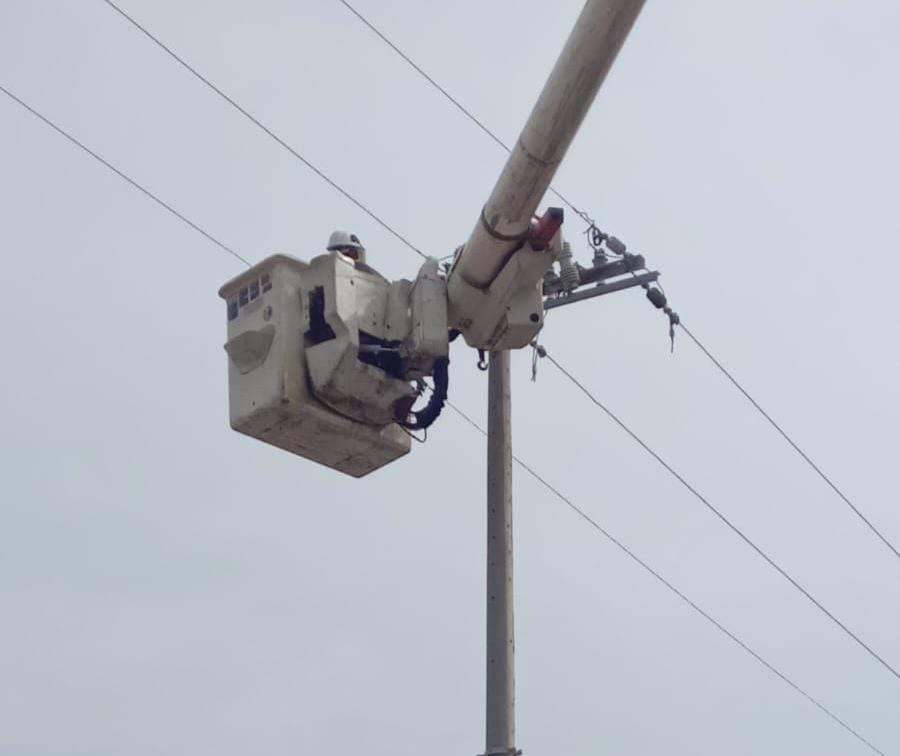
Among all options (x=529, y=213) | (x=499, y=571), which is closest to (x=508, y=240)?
(x=529, y=213)

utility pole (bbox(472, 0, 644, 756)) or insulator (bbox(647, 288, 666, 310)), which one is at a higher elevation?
insulator (bbox(647, 288, 666, 310))

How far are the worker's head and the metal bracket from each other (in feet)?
4.75

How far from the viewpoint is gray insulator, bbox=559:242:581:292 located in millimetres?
12430

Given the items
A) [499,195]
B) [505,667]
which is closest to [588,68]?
[499,195]

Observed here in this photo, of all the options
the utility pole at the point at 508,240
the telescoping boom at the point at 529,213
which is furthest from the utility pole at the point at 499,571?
the telescoping boom at the point at 529,213

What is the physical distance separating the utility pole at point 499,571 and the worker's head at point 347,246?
38.2 inches

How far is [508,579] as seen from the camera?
11148 millimetres

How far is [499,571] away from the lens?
11.1m

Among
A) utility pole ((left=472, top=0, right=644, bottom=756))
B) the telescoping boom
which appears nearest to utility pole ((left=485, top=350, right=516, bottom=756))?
utility pole ((left=472, top=0, right=644, bottom=756))

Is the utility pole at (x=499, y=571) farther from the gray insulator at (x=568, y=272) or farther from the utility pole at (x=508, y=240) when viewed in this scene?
the gray insulator at (x=568, y=272)

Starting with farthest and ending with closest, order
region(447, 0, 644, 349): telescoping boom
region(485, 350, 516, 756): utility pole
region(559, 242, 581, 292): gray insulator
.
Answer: region(559, 242, 581, 292): gray insulator → region(485, 350, 516, 756): utility pole → region(447, 0, 644, 349): telescoping boom

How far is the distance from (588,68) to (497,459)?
111 inches

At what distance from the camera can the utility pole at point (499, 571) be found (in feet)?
35.2

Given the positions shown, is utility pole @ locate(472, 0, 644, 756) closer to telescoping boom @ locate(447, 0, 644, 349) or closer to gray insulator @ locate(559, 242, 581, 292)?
telescoping boom @ locate(447, 0, 644, 349)
